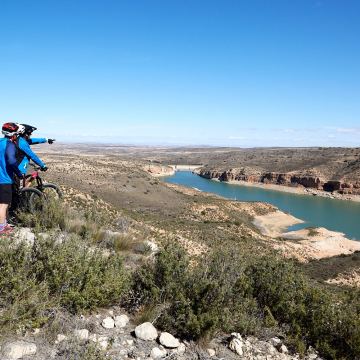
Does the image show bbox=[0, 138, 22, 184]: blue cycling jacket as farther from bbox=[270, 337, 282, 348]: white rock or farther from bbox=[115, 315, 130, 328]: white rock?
bbox=[270, 337, 282, 348]: white rock

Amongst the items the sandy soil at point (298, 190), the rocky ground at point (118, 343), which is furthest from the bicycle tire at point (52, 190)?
the sandy soil at point (298, 190)

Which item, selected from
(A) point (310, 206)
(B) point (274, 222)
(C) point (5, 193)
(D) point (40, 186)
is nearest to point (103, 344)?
(C) point (5, 193)

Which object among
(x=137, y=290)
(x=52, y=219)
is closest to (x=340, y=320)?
(x=137, y=290)

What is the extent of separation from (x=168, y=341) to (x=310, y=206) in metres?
78.8

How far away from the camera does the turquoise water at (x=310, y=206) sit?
62.1 m

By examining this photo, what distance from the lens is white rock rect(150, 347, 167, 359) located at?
4.11 metres

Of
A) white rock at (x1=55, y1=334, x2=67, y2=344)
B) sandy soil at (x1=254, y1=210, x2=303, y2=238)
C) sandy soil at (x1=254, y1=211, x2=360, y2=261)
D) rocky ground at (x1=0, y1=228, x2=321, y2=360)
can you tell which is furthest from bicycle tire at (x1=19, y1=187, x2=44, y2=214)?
sandy soil at (x1=254, y1=210, x2=303, y2=238)

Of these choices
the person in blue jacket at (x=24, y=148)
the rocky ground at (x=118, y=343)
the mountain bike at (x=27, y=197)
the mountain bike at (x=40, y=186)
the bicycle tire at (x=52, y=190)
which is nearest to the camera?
the rocky ground at (x=118, y=343)

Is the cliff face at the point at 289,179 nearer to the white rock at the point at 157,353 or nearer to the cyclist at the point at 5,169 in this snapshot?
the cyclist at the point at 5,169

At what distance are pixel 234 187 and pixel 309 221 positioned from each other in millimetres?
42756

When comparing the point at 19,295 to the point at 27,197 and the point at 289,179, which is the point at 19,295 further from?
the point at 289,179

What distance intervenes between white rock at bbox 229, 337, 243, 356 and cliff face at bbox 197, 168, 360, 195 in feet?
301

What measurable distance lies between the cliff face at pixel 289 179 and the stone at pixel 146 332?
92.5 metres

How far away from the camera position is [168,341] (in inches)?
173
